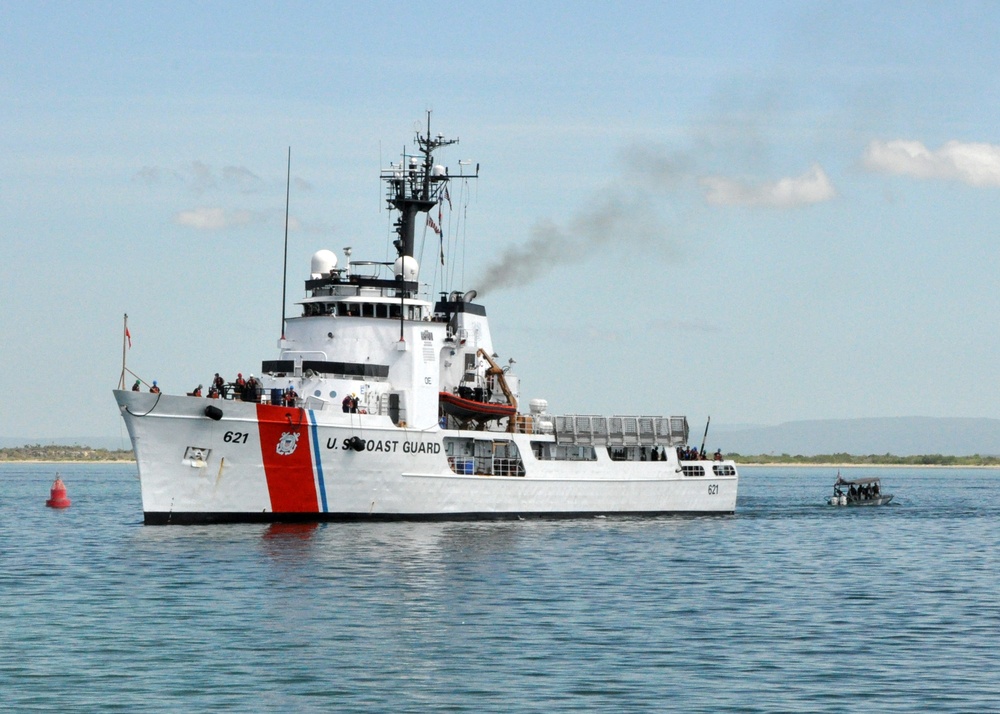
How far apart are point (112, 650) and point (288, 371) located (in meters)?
25.1

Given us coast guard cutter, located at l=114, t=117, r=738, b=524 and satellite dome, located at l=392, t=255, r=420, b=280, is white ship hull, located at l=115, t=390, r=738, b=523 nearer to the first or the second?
us coast guard cutter, located at l=114, t=117, r=738, b=524

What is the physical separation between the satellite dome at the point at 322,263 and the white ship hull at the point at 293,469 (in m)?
8.18

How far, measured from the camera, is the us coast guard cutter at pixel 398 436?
42.7 metres

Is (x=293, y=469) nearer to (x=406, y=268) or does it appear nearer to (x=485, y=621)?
(x=406, y=268)

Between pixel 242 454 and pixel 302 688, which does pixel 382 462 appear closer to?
pixel 242 454

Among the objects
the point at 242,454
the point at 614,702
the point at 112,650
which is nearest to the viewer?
the point at 614,702

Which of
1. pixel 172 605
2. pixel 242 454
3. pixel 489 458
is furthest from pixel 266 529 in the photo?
pixel 172 605

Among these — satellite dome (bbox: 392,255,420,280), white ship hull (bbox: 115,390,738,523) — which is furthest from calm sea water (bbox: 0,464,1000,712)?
satellite dome (bbox: 392,255,420,280)

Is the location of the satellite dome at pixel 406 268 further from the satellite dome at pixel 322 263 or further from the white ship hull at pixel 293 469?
the white ship hull at pixel 293 469

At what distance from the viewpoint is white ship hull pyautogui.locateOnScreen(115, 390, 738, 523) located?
4222 cm

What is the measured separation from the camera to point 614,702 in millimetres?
19422

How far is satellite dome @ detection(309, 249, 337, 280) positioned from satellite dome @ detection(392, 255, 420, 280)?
8.22 feet

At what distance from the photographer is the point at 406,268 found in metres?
51.6

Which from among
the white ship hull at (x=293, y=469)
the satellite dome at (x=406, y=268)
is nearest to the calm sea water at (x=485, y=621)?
the white ship hull at (x=293, y=469)
